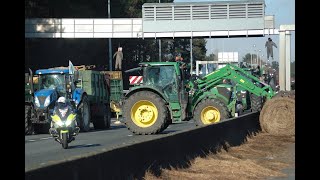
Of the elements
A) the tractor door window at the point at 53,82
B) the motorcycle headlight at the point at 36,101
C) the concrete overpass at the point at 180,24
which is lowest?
the motorcycle headlight at the point at 36,101

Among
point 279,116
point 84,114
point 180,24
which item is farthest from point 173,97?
point 180,24

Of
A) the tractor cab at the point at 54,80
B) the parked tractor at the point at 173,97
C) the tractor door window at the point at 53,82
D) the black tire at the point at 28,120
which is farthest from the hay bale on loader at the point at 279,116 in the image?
the black tire at the point at 28,120

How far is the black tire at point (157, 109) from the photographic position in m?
23.9

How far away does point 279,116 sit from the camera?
23016 millimetres

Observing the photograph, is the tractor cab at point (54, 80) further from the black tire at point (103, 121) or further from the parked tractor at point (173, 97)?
the parked tractor at point (173, 97)

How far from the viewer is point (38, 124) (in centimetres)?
2912

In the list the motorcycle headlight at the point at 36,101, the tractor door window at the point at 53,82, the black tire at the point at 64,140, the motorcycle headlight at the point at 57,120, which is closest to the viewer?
the motorcycle headlight at the point at 57,120

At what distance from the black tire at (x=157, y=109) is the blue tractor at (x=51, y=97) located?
3.35m

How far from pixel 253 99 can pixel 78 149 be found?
58.3 feet

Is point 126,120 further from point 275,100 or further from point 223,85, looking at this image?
point 223,85

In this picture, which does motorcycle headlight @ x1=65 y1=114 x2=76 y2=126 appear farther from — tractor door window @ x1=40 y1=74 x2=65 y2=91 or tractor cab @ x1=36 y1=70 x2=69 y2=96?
tractor door window @ x1=40 y1=74 x2=65 y2=91

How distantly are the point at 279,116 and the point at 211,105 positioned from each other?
4.22 m

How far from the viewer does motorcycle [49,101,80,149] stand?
19.5m
